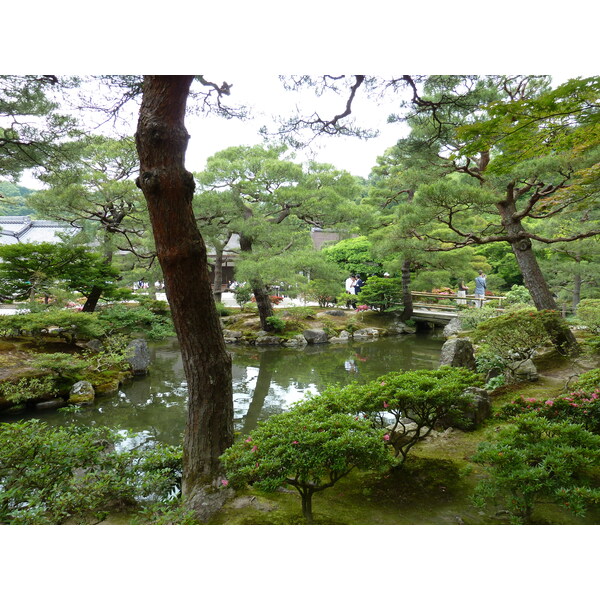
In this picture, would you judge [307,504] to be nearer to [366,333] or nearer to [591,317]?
[591,317]

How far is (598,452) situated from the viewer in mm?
1432

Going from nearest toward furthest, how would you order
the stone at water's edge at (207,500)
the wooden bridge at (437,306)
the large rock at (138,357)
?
the stone at water's edge at (207,500)
the large rock at (138,357)
the wooden bridge at (437,306)

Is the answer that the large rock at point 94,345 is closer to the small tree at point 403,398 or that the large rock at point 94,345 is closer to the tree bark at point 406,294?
the small tree at point 403,398

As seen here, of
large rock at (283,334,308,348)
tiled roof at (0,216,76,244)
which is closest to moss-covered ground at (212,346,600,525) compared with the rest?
tiled roof at (0,216,76,244)

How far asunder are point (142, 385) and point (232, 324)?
369cm

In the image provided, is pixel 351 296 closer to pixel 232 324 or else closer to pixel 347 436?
pixel 232 324

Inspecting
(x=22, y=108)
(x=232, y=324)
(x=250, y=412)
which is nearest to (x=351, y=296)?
(x=232, y=324)

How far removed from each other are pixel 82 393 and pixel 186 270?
125 inches

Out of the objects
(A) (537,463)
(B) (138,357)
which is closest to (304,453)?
(A) (537,463)

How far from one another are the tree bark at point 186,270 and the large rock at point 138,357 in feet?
11.2

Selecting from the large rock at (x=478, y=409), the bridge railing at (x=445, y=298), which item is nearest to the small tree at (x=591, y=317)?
the large rock at (x=478, y=409)

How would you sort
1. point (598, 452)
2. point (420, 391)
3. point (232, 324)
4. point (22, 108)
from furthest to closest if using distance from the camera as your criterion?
point (232, 324), point (22, 108), point (420, 391), point (598, 452)

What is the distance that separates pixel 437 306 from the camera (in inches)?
350

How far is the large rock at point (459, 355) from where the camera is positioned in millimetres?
3740
